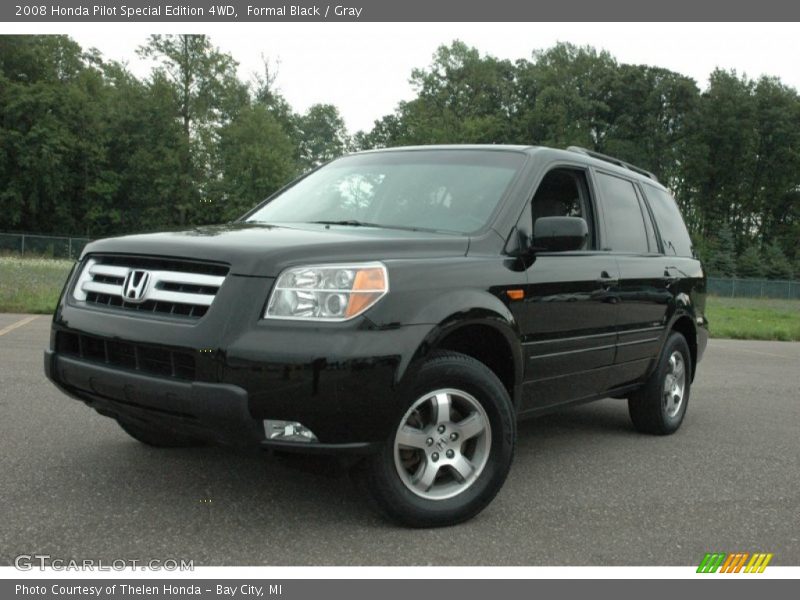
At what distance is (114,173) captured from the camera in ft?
166

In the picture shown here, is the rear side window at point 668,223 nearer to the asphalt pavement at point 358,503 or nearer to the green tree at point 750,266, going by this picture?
the asphalt pavement at point 358,503

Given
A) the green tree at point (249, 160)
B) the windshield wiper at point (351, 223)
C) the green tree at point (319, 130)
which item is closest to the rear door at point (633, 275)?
the windshield wiper at point (351, 223)

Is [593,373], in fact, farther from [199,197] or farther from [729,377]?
[199,197]

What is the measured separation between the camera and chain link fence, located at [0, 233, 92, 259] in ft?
121

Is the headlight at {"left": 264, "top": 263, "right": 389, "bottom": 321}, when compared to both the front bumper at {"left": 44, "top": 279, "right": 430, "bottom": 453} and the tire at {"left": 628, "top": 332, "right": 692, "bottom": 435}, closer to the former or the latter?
the front bumper at {"left": 44, "top": 279, "right": 430, "bottom": 453}

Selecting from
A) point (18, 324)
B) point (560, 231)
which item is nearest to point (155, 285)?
point (560, 231)

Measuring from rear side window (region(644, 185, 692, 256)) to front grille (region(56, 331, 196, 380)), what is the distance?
394 cm

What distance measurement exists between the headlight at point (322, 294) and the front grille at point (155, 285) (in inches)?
10.6

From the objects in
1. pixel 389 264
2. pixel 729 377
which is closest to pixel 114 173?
pixel 729 377

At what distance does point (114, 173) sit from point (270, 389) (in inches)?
2028

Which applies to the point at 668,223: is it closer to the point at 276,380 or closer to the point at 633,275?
the point at 633,275

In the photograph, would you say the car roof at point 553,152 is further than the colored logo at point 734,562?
Yes

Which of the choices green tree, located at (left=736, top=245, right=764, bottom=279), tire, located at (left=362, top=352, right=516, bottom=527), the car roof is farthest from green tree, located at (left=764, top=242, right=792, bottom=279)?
tire, located at (left=362, top=352, right=516, bottom=527)

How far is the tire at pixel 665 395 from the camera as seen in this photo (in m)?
5.70
